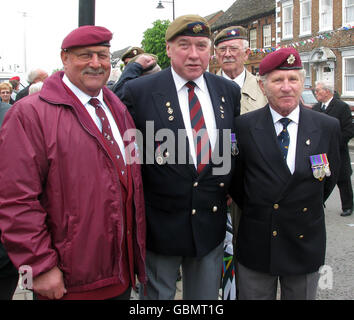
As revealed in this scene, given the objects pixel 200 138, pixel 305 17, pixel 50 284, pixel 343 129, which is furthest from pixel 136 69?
pixel 305 17

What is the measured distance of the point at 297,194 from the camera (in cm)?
237

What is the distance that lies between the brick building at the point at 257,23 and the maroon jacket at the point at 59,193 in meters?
25.2

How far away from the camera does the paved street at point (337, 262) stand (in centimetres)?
369

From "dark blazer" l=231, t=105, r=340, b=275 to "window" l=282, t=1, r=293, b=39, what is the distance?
2322 cm

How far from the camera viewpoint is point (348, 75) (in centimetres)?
1986

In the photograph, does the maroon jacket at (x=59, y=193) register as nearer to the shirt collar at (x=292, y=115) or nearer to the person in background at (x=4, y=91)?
the shirt collar at (x=292, y=115)

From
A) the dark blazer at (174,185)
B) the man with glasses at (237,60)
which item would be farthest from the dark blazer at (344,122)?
the dark blazer at (174,185)

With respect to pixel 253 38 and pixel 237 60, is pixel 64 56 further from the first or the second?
pixel 253 38

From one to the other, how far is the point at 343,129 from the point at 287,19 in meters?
19.8

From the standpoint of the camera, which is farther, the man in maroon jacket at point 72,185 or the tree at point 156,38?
the tree at point 156,38

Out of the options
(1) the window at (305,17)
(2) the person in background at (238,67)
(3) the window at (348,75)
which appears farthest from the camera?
(1) the window at (305,17)
